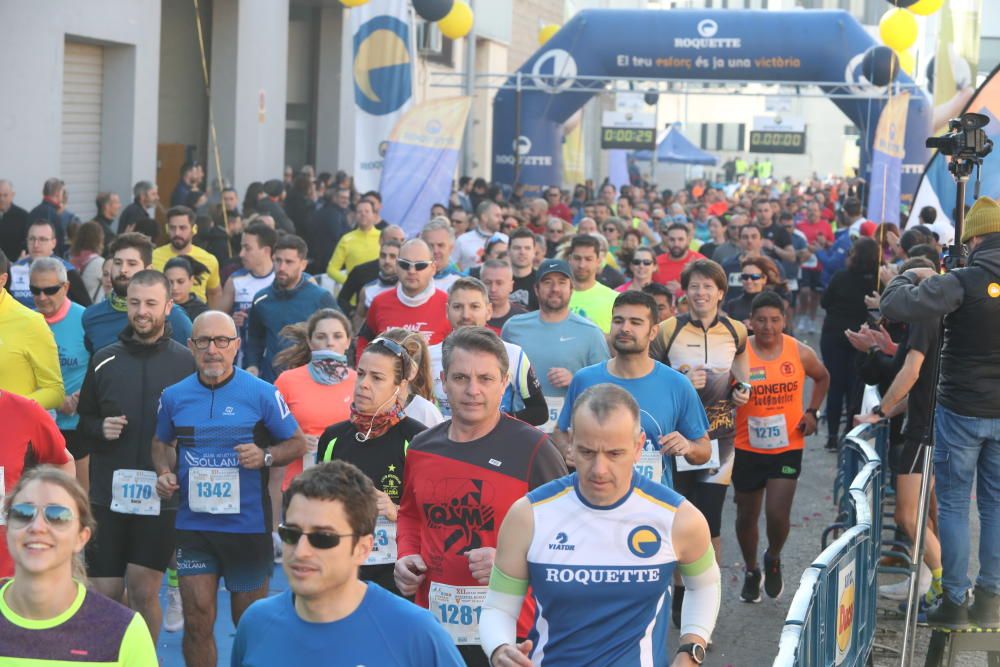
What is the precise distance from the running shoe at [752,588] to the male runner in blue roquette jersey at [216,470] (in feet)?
10.7

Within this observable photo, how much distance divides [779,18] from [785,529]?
19710 mm

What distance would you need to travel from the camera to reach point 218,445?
6.59 m

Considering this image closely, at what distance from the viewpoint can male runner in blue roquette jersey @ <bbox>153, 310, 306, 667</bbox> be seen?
6.55 metres

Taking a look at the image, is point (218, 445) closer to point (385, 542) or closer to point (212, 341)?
point (212, 341)

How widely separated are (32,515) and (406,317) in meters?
5.33

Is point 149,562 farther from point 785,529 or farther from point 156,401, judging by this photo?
point 785,529

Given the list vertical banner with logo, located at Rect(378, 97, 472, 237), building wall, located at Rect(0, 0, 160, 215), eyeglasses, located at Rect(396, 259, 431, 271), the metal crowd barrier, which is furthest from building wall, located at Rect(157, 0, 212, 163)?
the metal crowd barrier

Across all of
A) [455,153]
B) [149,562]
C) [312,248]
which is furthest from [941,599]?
[312,248]

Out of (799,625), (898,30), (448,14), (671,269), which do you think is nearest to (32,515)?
(799,625)

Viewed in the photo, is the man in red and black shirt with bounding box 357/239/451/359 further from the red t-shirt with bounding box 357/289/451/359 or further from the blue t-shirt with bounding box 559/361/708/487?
the blue t-shirt with bounding box 559/361/708/487

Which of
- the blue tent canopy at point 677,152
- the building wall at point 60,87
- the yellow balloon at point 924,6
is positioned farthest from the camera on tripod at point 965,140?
the blue tent canopy at point 677,152

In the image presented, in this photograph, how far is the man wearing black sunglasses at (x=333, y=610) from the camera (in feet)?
11.5

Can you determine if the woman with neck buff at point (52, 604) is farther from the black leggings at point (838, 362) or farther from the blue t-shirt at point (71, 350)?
the black leggings at point (838, 362)

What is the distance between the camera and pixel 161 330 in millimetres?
7141
